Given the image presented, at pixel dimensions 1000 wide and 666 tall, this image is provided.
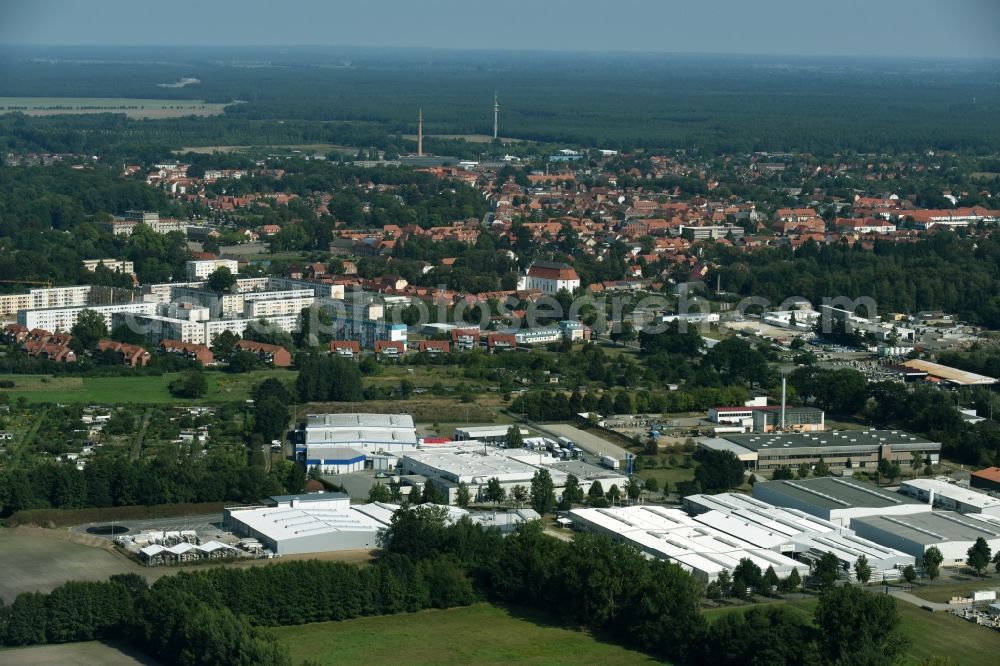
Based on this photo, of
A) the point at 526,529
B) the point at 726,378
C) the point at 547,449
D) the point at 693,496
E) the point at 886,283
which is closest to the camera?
the point at 526,529

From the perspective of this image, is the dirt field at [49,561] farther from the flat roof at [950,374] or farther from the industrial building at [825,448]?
the flat roof at [950,374]

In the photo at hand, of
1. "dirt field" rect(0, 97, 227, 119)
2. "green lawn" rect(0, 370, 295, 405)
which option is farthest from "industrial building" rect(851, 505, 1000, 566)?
"dirt field" rect(0, 97, 227, 119)

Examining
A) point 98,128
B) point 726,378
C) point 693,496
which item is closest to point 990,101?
point 98,128

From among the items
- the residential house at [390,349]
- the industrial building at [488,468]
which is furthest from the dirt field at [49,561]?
the residential house at [390,349]

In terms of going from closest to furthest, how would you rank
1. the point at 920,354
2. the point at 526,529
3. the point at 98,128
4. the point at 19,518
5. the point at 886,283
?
the point at 526,529, the point at 19,518, the point at 920,354, the point at 886,283, the point at 98,128

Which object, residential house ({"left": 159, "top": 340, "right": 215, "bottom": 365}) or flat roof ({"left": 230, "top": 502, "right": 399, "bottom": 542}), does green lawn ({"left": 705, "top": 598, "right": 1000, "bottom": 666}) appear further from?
residential house ({"left": 159, "top": 340, "right": 215, "bottom": 365})

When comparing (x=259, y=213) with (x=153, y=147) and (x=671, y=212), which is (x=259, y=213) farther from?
(x=153, y=147)
